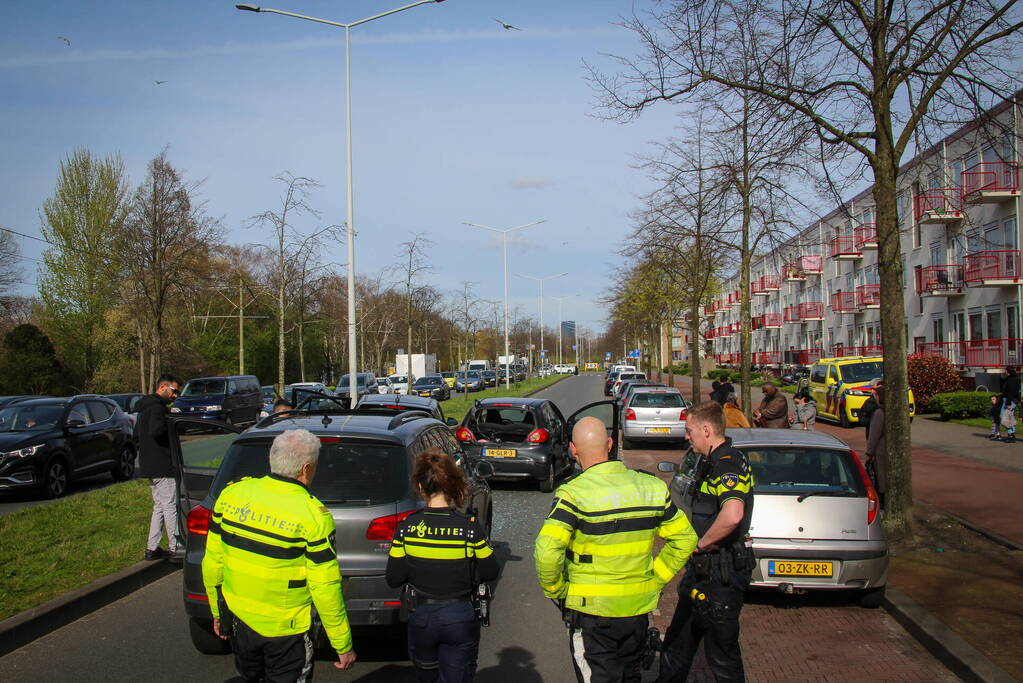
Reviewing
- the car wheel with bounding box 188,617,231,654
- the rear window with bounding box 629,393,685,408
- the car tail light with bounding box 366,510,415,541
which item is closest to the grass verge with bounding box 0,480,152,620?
the car wheel with bounding box 188,617,231,654

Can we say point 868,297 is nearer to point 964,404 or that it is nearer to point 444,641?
point 964,404

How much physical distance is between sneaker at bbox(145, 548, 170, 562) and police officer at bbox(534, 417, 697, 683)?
6035mm

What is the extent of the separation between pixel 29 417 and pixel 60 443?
1.30 meters

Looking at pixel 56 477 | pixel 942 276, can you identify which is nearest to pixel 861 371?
pixel 942 276

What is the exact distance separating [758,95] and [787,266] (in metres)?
8.54

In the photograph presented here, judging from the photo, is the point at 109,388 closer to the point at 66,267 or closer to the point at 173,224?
the point at 66,267

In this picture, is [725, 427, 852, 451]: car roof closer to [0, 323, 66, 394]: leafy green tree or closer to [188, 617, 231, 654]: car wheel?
[188, 617, 231, 654]: car wheel

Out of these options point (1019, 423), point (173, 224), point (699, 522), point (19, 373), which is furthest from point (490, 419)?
point (19, 373)

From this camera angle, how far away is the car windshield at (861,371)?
26062mm

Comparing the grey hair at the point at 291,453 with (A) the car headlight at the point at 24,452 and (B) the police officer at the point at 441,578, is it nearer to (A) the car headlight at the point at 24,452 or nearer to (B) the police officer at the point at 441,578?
(B) the police officer at the point at 441,578

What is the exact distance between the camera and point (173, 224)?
23.4 m

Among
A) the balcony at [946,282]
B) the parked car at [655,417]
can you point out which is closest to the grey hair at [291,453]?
the parked car at [655,417]

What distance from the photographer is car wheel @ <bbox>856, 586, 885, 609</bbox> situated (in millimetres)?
6660

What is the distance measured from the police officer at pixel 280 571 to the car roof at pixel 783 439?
14.4 feet
